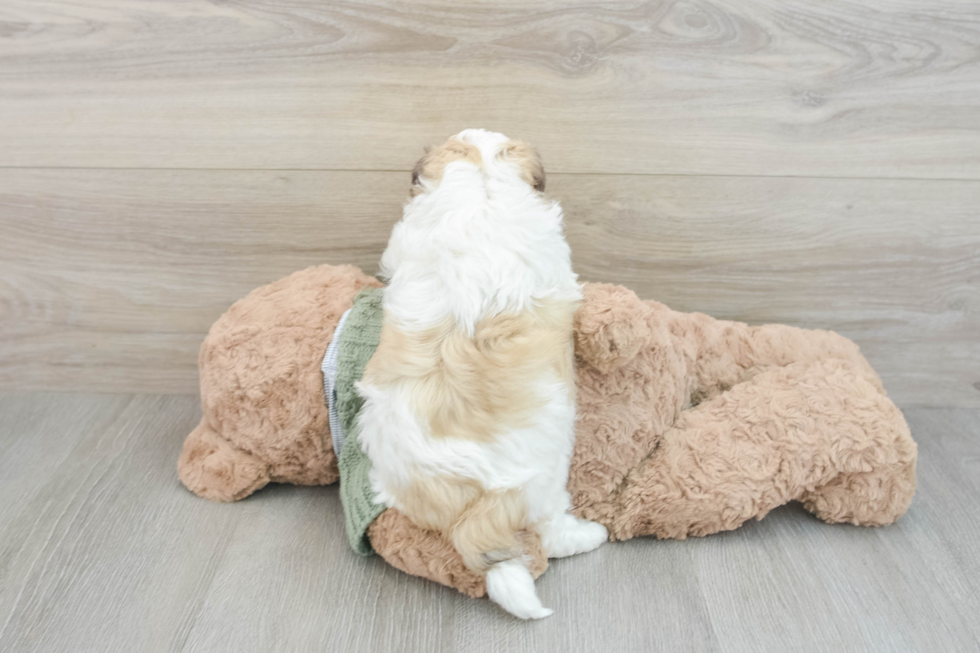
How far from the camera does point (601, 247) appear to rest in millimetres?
1011

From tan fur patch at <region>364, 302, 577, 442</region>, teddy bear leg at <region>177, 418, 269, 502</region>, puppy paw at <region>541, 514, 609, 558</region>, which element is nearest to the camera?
tan fur patch at <region>364, 302, 577, 442</region>

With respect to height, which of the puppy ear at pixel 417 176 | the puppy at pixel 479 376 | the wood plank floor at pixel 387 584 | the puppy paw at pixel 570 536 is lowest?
the wood plank floor at pixel 387 584

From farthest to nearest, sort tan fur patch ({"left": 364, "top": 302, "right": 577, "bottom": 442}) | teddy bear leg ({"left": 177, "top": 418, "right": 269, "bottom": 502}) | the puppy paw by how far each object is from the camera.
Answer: teddy bear leg ({"left": 177, "top": 418, "right": 269, "bottom": 502})
the puppy paw
tan fur patch ({"left": 364, "top": 302, "right": 577, "bottom": 442})

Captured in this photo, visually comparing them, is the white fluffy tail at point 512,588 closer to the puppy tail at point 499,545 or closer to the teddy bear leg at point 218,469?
the puppy tail at point 499,545

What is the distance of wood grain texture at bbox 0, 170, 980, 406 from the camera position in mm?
983

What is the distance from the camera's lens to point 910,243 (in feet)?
3.31

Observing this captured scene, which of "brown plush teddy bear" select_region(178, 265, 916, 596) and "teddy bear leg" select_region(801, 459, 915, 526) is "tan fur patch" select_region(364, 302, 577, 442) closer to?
"brown plush teddy bear" select_region(178, 265, 916, 596)

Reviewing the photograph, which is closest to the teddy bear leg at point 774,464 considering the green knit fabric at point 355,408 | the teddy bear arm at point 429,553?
the teddy bear arm at point 429,553

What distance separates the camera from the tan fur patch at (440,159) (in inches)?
29.6

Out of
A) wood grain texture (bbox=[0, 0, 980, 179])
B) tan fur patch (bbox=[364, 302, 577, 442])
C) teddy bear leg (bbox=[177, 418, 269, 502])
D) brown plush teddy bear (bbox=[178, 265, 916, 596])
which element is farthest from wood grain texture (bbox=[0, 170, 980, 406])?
tan fur patch (bbox=[364, 302, 577, 442])

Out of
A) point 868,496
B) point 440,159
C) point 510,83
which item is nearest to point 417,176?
point 440,159

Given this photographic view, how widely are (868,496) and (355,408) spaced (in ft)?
2.15

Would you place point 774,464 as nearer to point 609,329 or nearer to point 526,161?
point 609,329

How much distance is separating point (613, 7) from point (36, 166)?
0.88 m
